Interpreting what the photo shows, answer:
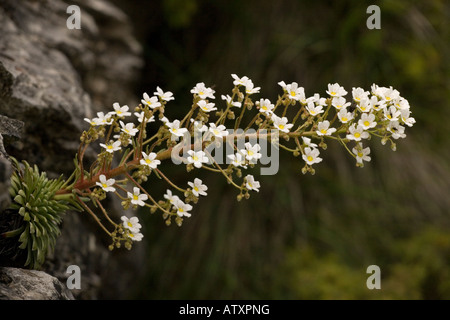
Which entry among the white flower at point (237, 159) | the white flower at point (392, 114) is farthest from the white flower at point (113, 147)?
the white flower at point (392, 114)

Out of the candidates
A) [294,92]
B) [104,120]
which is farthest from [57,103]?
[294,92]

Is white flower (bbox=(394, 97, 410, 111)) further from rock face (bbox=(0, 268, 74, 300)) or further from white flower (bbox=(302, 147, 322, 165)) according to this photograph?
rock face (bbox=(0, 268, 74, 300))

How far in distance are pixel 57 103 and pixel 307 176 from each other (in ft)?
6.27

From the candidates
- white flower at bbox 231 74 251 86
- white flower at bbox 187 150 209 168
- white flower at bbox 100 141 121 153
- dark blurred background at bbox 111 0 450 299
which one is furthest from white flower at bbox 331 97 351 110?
dark blurred background at bbox 111 0 450 299

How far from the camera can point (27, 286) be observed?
4.63 ft

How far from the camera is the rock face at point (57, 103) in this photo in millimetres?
1849

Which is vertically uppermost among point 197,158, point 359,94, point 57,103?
point 57,103

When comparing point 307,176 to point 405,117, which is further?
point 307,176

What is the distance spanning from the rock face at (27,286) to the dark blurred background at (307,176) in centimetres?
175

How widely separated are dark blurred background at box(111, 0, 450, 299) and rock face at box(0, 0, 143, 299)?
69 cm

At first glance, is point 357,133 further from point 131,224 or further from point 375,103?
point 131,224

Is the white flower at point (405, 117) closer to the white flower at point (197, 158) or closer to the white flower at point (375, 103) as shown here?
the white flower at point (375, 103)
